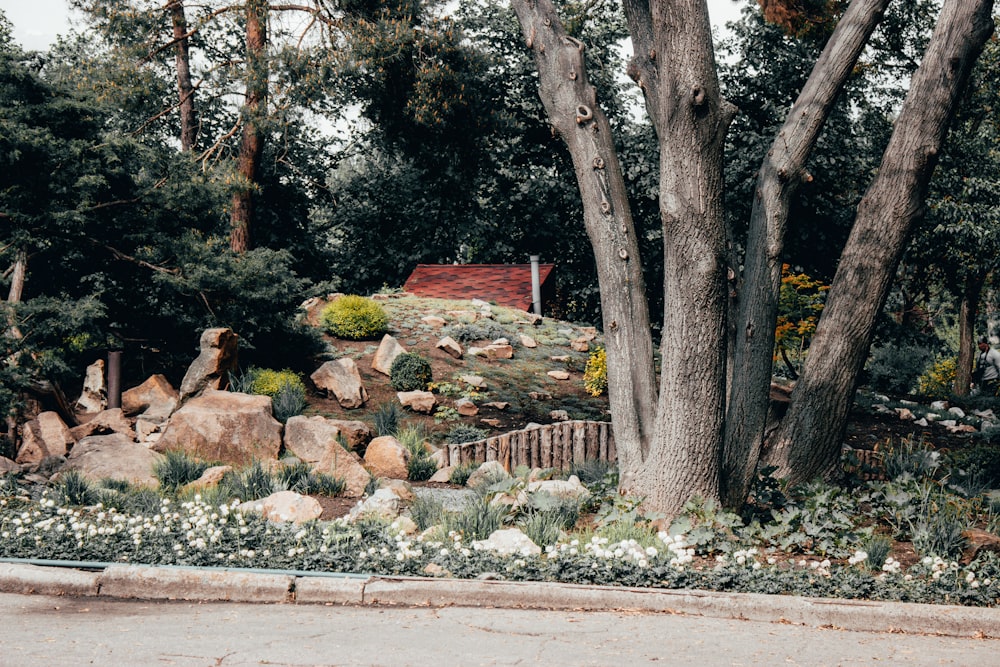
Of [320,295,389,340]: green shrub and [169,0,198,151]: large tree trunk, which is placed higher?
[169,0,198,151]: large tree trunk

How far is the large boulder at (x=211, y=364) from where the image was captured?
10875mm

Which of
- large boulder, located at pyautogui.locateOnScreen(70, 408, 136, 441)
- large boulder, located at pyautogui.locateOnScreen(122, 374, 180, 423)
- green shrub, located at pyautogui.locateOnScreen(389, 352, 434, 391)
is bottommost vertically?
large boulder, located at pyautogui.locateOnScreen(70, 408, 136, 441)

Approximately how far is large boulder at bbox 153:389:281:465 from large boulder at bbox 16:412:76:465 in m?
1.28

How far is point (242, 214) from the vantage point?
15.9 metres

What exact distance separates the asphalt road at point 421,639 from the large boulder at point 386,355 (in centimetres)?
781

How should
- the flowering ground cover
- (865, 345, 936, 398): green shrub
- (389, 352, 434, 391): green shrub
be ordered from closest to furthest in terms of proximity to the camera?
the flowering ground cover → (389, 352, 434, 391): green shrub → (865, 345, 936, 398): green shrub

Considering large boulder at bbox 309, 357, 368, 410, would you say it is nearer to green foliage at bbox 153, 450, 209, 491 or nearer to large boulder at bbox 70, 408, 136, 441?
large boulder at bbox 70, 408, 136, 441

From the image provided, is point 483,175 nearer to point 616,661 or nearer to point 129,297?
point 129,297

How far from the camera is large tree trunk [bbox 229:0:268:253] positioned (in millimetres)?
15109

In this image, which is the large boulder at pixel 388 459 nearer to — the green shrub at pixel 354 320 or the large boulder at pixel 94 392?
the large boulder at pixel 94 392

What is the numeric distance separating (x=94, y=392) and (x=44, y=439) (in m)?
1.95

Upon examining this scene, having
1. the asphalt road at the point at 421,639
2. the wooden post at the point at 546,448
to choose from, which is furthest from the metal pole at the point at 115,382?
the asphalt road at the point at 421,639

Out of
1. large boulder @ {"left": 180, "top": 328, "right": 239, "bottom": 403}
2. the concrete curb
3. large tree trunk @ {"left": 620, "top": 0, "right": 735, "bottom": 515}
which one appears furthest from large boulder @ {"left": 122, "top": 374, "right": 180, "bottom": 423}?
large tree trunk @ {"left": 620, "top": 0, "right": 735, "bottom": 515}

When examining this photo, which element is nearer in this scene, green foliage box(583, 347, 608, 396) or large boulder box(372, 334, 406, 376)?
large boulder box(372, 334, 406, 376)
